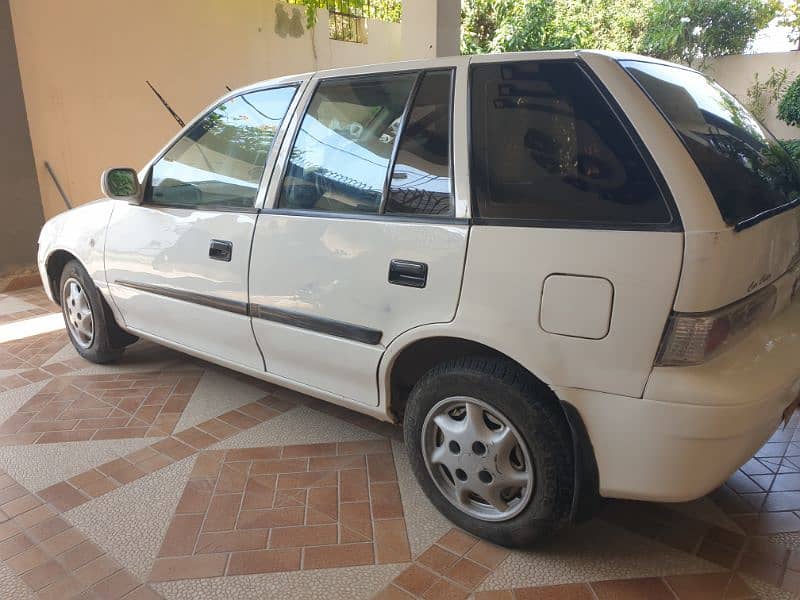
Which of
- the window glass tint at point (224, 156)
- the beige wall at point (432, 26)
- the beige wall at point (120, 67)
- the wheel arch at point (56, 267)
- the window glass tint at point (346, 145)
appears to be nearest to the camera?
the window glass tint at point (346, 145)

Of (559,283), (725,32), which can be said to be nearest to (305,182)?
(559,283)

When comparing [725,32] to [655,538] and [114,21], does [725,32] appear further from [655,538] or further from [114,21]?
[655,538]

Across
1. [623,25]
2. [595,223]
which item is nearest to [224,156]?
[595,223]

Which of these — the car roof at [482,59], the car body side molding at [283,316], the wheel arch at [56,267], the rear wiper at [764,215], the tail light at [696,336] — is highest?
the car roof at [482,59]

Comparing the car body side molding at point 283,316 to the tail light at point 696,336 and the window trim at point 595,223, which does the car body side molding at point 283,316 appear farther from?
the tail light at point 696,336

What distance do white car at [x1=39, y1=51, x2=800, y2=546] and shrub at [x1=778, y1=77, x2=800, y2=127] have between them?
10.3 m

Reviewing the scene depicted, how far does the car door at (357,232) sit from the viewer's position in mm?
2225

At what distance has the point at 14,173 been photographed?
6164 millimetres

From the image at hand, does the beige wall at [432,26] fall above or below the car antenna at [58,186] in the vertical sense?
above

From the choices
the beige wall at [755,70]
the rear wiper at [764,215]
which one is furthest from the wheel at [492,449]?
the beige wall at [755,70]

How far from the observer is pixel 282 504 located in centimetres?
257

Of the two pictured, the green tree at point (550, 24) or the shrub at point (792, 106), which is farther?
the green tree at point (550, 24)

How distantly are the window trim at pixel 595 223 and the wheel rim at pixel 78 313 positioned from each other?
294 cm

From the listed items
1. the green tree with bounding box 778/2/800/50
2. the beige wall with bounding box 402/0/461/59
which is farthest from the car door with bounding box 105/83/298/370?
the green tree with bounding box 778/2/800/50
